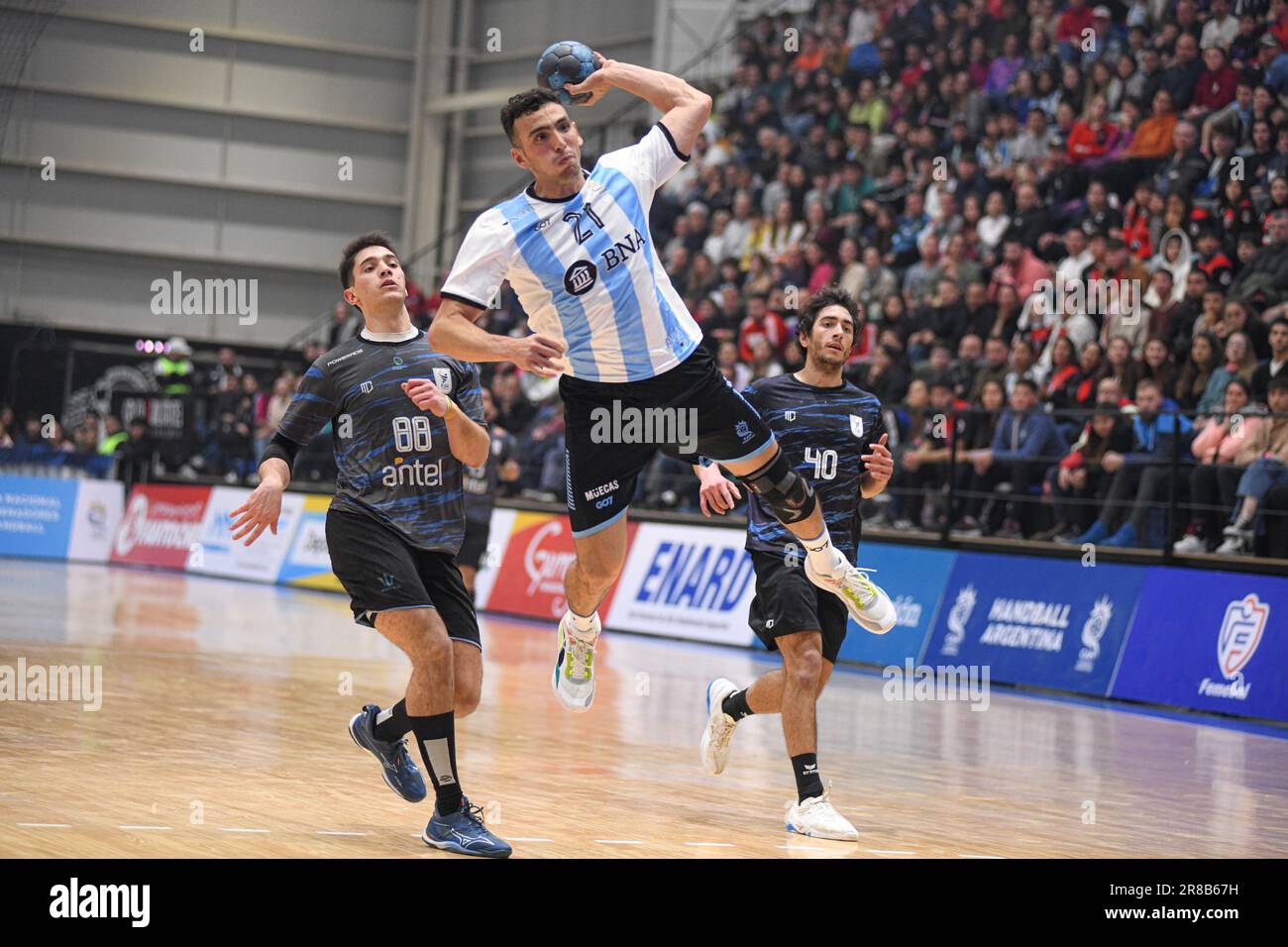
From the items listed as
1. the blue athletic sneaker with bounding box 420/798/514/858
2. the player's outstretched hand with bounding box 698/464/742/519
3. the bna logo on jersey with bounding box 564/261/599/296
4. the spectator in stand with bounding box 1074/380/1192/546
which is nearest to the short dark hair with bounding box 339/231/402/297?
the bna logo on jersey with bounding box 564/261/599/296

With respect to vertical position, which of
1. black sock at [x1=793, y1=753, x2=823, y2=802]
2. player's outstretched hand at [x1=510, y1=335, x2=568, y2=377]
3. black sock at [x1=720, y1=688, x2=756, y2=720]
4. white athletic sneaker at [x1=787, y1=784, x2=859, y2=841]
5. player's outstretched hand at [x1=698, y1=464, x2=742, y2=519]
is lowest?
white athletic sneaker at [x1=787, y1=784, x2=859, y2=841]

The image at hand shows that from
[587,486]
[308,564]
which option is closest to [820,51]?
[308,564]

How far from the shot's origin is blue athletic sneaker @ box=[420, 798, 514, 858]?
6152mm

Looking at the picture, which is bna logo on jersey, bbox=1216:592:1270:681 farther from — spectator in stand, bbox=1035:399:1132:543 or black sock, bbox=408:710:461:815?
black sock, bbox=408:710:461:815

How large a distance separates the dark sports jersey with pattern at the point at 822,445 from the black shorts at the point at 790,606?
0.11m

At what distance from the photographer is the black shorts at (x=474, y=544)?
1612 cm

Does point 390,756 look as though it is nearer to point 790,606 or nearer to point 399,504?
point 399,504

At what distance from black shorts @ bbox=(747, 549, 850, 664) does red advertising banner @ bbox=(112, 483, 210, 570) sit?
20.7 m

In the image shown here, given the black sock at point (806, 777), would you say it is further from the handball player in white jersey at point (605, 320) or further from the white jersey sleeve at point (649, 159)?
the white jersey sleeve at point (649, 159)

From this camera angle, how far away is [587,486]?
737 cm

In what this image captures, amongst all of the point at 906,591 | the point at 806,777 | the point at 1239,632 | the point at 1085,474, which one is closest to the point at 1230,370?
the point at 1085,474

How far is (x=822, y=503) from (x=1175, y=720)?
667 centimetres

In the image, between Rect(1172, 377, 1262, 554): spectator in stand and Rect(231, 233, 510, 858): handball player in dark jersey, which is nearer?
Rect(231, 233, 510, 858): handball player in dark jersey

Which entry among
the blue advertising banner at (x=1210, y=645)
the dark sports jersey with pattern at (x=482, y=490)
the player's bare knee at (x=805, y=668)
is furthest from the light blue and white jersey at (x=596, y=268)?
the dark sports jersey with pattern at (x=482, y=490)
